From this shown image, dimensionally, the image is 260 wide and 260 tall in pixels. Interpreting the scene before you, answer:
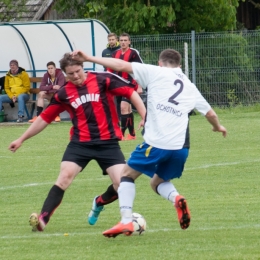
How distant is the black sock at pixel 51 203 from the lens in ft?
25.7

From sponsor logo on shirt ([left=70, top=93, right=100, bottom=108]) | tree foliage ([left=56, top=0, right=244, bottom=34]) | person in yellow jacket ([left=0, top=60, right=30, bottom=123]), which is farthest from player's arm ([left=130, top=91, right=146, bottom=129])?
tree foliage ([left=56, top=0, right=244, bottom=34])

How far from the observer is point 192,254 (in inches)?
260

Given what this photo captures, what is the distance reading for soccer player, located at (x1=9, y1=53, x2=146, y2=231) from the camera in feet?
25.9

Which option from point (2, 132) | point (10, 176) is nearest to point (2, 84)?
point (2, 132)

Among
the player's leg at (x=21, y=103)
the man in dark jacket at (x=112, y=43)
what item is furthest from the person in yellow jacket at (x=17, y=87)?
the man in dark jacket at (x=112, y=43)

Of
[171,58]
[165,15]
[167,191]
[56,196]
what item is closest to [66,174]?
[56,196]

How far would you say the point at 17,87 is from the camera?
22.0 m

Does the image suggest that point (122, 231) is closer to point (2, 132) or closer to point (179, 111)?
point (179, 111)

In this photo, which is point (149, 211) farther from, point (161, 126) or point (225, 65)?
point (225, 65)

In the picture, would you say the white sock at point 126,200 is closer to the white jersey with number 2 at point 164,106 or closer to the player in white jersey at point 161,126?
the player in white jersey at point 161,126

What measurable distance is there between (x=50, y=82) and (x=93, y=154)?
44.4 feet

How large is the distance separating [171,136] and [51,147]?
912 cm

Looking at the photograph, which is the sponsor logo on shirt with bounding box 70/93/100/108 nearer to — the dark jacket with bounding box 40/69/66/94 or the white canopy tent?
the dark jacket with bounding box 40/69/66/94

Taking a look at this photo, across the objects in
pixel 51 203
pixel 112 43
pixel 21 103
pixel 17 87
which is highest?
pixel 51 203
